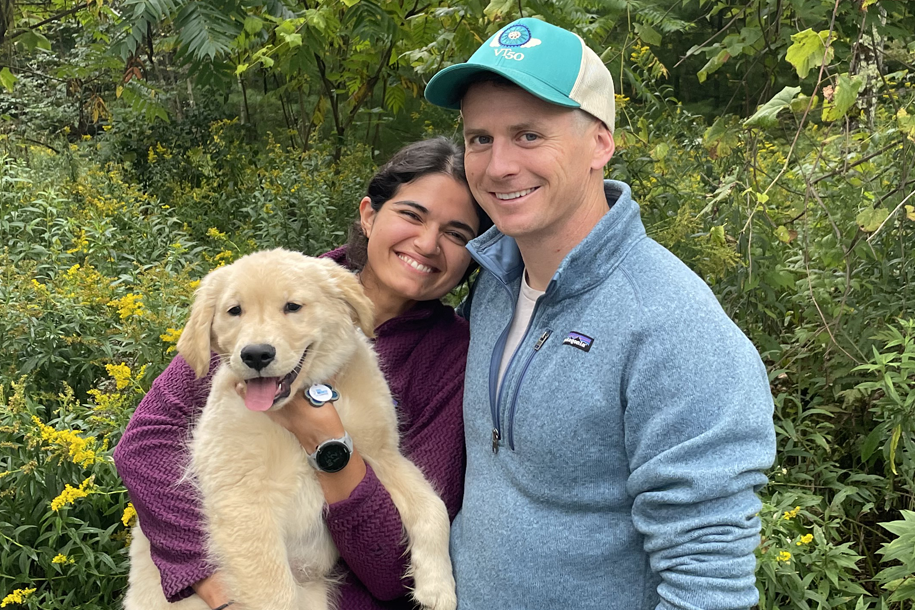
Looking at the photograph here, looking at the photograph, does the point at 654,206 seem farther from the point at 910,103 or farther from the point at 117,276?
the point at 117,276

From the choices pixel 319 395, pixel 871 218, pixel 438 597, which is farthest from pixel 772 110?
pixel 438 597

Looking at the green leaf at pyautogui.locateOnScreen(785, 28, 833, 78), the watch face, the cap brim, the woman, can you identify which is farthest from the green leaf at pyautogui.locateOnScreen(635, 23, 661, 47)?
the watch face

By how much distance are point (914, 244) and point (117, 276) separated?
4568mm

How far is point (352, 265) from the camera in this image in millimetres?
2811

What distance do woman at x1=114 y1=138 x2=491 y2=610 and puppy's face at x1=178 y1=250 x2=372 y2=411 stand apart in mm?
148

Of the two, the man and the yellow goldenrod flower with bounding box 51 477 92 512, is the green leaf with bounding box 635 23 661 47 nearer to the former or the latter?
the man

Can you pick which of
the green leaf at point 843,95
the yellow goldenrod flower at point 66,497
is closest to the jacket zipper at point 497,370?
the green leaf at point 843,95

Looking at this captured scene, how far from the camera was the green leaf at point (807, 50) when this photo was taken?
8.25 feet

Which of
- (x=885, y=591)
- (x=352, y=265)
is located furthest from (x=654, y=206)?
(x=885, y=591)

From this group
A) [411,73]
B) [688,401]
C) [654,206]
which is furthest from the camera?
[411,73]

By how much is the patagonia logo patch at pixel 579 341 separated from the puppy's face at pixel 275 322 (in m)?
0.90

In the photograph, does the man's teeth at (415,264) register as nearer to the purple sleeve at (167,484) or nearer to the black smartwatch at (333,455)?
the black smartwatch at (333,455)

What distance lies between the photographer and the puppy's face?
2084 mm

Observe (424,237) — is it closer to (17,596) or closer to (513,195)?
(513,195)
